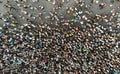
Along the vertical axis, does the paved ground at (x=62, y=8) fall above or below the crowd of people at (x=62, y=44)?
above

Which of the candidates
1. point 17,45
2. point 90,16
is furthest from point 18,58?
point 90,16

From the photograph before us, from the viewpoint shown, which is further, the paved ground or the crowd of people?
the paved ground

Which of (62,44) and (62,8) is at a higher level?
(62,8)

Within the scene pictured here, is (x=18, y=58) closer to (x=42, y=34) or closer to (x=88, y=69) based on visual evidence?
(x=42, y=34)

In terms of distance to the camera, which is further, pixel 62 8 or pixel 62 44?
pixel 62 8

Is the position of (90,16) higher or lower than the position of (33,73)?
higher

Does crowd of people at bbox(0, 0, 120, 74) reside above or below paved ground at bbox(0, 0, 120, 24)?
below

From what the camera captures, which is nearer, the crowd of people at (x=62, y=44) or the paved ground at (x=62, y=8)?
the crowd of people at (x=62, y=44)

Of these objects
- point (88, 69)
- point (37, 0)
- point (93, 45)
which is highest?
point (37, 0)
